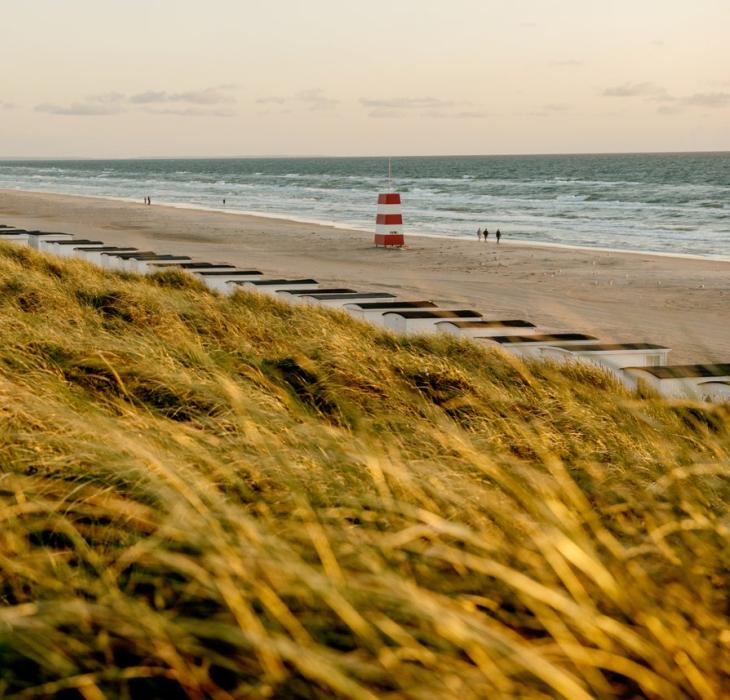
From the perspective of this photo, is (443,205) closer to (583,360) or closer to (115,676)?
(583,360)

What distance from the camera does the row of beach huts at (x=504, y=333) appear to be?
6.78 meters

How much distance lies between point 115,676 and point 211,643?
0.25 m

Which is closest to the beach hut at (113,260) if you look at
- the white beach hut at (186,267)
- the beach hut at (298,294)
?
the white beach hut at (186,267)

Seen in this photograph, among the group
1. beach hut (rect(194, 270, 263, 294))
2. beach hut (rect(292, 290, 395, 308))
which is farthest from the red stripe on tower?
beach hut (rect(292, 290, 395, 308))

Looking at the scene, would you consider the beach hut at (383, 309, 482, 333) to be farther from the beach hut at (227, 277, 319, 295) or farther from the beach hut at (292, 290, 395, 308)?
the beach hut at (227, 277, 319, 295)

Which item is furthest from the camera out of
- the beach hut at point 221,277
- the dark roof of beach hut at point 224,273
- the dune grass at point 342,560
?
the dark roof of beach hut at point 224,273

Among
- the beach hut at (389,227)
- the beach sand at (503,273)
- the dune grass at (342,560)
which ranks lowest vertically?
the beach sand at (503,273)

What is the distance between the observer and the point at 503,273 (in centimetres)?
2045

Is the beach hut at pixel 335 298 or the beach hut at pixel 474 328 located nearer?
the beach hut at pixel 474 328

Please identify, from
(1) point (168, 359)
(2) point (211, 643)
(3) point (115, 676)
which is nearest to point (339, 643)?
(2) point (211, 643)

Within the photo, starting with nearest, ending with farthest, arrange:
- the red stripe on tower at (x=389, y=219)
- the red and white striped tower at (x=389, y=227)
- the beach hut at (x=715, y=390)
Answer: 1. the beach hut at (x=715, y=390)
2. the red and white striped tower at (x=389, y=227)
3. the red stripe on tower at (x=389, y=219)

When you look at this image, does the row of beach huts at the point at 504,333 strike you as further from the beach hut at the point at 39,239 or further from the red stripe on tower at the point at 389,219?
the red stripe on tower at the point at 389,219

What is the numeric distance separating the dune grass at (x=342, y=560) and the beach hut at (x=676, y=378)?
191 centimetres

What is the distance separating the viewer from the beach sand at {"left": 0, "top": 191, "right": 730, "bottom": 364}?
1378 cm
